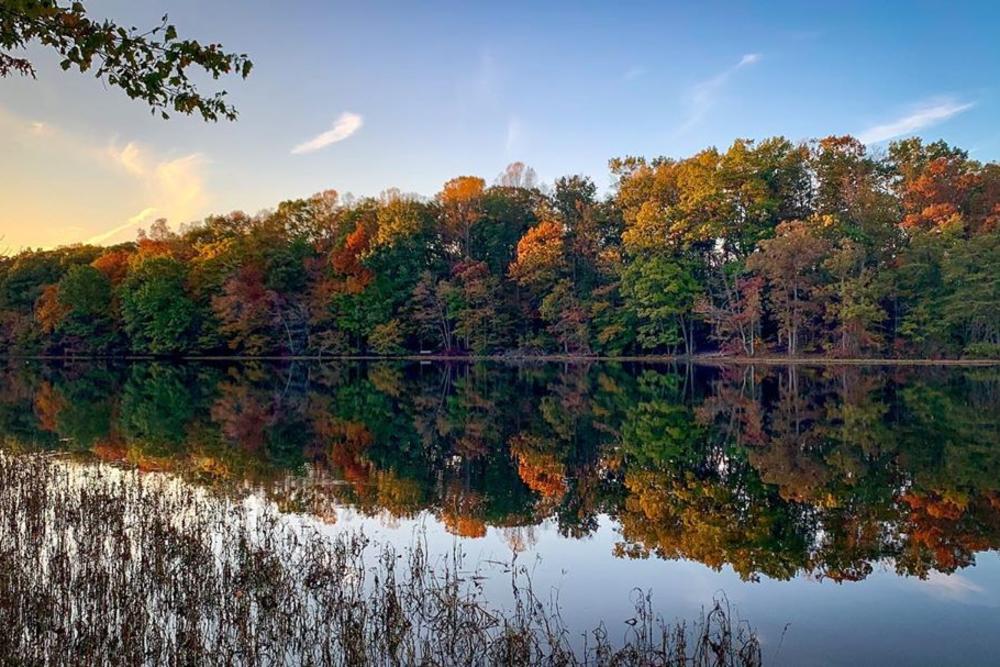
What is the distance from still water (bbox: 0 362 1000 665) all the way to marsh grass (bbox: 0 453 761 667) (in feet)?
1.59

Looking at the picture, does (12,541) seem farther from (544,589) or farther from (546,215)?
(546,215)

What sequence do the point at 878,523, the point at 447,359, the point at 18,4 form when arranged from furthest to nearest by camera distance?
the point at 447,359
the point at 878,523
the point at 18,4

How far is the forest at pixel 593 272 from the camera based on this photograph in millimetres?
48562

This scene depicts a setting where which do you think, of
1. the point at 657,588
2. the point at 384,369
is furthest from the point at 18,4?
the point at 384,369

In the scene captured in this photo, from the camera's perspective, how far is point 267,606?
261 inches

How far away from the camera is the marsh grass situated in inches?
223

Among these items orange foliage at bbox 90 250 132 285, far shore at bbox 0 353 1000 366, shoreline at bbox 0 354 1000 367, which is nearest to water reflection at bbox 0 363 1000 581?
far shore at bbox 0 353 1000 366

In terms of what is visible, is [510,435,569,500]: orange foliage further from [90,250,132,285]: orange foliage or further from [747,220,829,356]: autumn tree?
[90,250,132,285]: orange foliage

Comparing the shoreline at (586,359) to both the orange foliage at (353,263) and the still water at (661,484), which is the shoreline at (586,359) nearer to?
the orange foliage at (353,263)

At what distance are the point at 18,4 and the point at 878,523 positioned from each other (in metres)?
11.0

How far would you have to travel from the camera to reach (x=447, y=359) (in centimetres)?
6228

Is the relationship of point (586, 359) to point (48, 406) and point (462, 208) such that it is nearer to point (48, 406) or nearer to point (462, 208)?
point (462, 208)

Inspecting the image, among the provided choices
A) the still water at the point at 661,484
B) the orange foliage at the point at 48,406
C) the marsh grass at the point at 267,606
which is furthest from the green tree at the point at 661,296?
the marsh grass at the point at 267,606

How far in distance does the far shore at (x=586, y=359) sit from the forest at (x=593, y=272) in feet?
3.39
